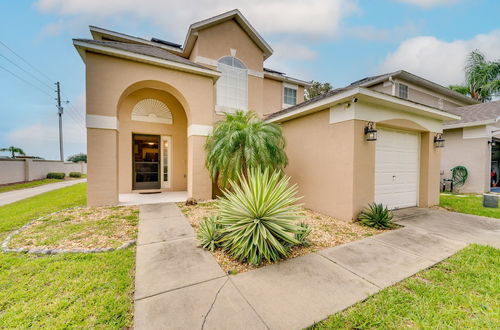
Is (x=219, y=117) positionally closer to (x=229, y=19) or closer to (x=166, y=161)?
(x=166, y=161)

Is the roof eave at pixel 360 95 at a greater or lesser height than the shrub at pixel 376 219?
greater

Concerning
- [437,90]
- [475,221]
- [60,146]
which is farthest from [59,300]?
[60,146]

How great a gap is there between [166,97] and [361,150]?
894 cm

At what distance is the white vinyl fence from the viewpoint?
13.4 meters

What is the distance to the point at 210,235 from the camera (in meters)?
3.90

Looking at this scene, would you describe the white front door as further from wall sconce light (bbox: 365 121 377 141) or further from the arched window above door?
wall sconce light (bbox: 365 121 377 141)

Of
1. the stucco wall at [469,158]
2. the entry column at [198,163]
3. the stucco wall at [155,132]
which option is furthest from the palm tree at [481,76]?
the stucco wall at [155,132]

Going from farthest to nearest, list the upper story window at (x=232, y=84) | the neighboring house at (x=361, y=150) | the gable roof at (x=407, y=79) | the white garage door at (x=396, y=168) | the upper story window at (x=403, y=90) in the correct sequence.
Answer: the upper story window at (x=403, y=90), the gable roof at (x=407, y=79), the upper story window at (x=232, y=84), the white garage door at (x=396, y=168), the neighboring house at (x=361, y=150)

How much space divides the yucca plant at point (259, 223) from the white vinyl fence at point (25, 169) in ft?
62.2

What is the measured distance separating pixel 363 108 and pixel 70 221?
864 cm

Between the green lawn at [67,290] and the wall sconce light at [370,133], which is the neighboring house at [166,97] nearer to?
the green lawn at [67,290]

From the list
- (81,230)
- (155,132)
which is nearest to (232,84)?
(155,132)

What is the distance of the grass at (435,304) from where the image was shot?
2062mm

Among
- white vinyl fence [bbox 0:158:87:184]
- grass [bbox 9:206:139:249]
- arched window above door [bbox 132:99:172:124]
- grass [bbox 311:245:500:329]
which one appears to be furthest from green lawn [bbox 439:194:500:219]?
white vinyl fence [bbox 0:158:87:184]
